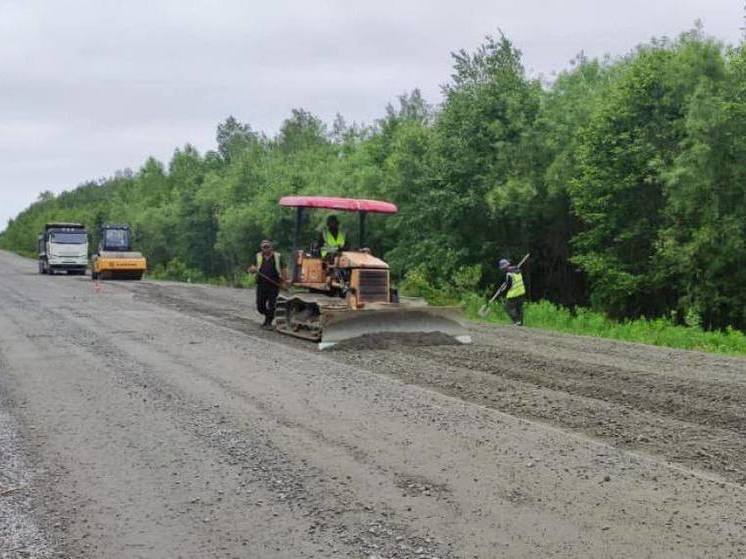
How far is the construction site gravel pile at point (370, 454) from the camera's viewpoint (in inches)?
193

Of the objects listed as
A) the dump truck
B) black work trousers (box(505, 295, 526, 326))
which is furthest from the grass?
the dump truck

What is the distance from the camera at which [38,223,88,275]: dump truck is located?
43031mm

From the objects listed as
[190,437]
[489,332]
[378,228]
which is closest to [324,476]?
[190,437]

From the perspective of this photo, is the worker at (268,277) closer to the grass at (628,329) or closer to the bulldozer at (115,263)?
the grass at (628,329)

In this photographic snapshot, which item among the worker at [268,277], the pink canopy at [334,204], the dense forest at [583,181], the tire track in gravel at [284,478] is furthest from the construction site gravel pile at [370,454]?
the dense forest at [583,181]

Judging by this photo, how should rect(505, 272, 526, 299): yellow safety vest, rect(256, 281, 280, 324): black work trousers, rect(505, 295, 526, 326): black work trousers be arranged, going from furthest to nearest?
rect(505, 295, 526, 326): black work trousers
rect(505, 272, 526, 299): yellow safety vest
rect(256, 281, 280, 324): black work trousers

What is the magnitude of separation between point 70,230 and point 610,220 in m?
31.1

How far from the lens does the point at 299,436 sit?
23.8 ft

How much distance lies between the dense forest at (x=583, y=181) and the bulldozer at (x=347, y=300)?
30.5 ft

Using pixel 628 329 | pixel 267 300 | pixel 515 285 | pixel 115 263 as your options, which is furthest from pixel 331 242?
pixel 115 263

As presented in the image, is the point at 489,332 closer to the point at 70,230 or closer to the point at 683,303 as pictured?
the point at 683,303

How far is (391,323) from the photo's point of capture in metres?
13.7

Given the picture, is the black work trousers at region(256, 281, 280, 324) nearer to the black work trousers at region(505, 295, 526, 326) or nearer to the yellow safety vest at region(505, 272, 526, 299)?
the yellow safety vest at region(505, 272, 526, 299)

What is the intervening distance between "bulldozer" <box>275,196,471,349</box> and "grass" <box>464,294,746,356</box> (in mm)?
4690
